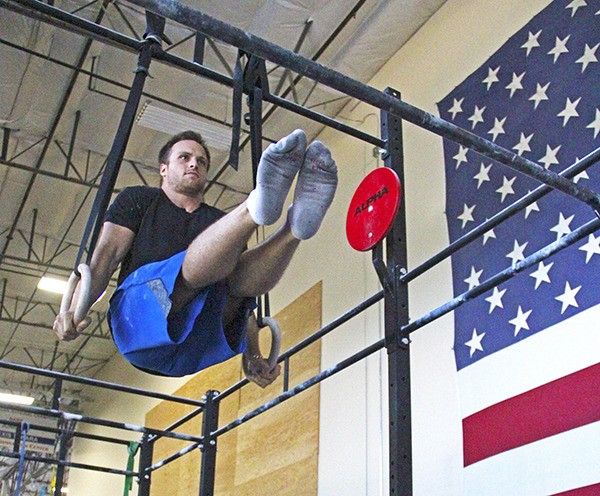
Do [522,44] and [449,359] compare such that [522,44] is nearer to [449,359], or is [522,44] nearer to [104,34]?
[449,359]

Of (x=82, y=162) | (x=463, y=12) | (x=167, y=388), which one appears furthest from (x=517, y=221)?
(x=167, y=388)

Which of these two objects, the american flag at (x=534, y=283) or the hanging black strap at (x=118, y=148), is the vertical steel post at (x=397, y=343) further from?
the american flag at (x=534, y=283)

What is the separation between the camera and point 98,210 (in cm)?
200

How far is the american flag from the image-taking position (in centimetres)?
397

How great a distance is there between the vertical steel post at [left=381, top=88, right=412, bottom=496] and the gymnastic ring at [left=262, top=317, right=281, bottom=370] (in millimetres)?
365

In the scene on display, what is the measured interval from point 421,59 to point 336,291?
2.03 m

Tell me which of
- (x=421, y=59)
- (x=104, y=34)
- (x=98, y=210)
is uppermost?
(x=421, y=59)

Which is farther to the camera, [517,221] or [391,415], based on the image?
[517,221]

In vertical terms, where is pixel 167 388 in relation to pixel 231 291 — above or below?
above

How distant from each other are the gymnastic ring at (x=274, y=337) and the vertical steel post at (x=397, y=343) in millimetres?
365

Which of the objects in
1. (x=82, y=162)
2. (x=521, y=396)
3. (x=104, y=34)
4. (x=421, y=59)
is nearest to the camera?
(x=104, y=34)

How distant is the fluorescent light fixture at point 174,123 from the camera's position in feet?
22.4

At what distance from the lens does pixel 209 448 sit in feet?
12.2

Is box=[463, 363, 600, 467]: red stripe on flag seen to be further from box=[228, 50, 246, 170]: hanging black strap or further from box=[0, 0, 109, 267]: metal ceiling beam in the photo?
box=[0, 0, 109, 267]: metal ceiling beam
